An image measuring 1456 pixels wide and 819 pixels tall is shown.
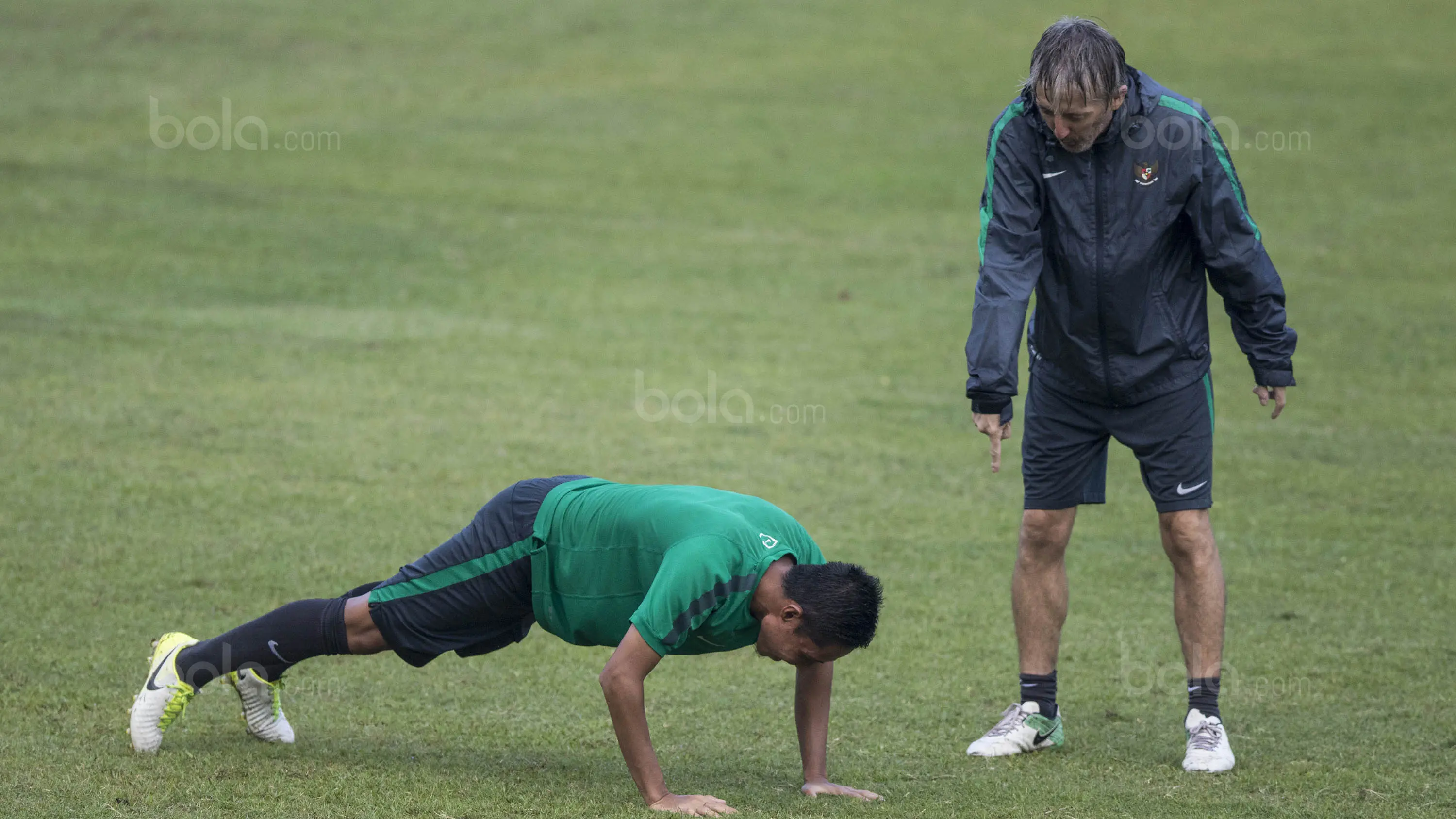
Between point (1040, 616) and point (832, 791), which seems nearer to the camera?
point (832, 791)

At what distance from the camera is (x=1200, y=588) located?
16.2 feet

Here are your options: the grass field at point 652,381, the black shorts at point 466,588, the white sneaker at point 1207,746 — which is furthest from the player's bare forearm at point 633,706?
the white sneaker at point 1207,746

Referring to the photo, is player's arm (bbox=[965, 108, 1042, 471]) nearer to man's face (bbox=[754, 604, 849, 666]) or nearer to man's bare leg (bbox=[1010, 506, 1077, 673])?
man's bare leg (bbox=[1010, 506, 1077, 673])

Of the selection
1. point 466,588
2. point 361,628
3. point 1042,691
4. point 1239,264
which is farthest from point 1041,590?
point 361,628

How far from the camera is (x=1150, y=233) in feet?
15.5

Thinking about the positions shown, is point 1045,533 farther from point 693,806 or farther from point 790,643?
point 693,806

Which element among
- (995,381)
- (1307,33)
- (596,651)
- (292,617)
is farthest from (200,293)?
(1307,33)

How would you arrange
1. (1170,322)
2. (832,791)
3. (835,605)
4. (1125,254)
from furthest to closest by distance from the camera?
(1170,322) < (1125,254) < (832,791) < (835,605)

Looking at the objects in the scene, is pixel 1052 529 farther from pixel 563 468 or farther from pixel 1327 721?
pixel 563 468

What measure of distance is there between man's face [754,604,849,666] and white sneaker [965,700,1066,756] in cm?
113

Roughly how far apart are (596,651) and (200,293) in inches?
304

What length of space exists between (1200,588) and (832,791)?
4.89 feet

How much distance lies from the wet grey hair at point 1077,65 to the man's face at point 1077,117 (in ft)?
0.04

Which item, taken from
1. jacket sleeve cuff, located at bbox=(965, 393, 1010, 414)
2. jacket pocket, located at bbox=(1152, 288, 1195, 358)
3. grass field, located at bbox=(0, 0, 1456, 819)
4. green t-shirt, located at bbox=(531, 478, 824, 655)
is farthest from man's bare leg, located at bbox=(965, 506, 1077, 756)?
green t-shirt, located at bbox=(531, 478, 824, 655)
